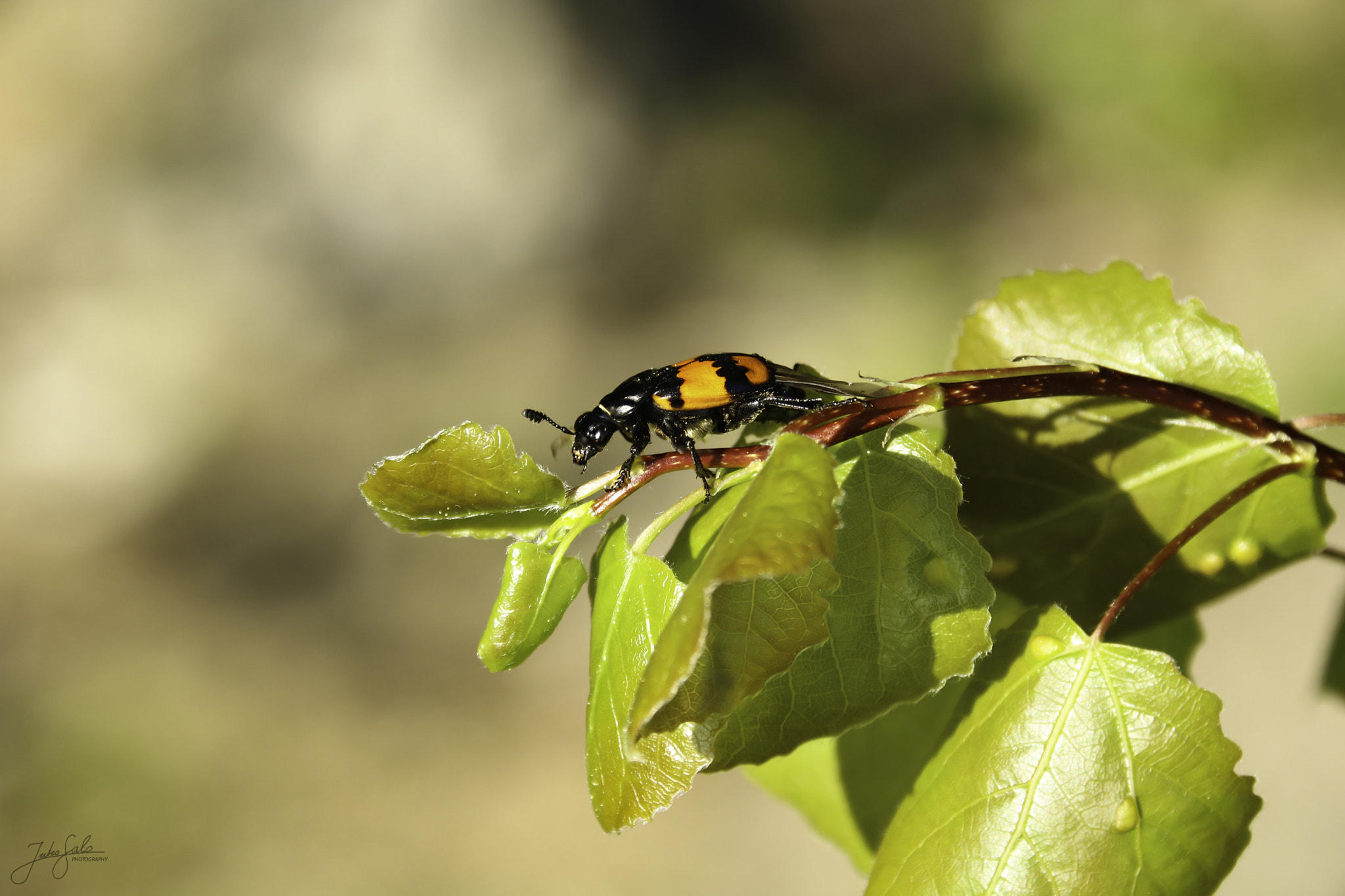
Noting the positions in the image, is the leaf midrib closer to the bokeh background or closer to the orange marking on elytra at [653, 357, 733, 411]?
the orange marking on elytra at [653, 357, 733, 411]

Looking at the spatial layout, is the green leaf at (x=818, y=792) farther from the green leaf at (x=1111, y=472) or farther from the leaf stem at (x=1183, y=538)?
the leaf stem at (x=1183, y=538)

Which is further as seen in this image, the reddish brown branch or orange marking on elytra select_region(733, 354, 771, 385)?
orange marking on elytra select_region(733, 354, 771, 385)

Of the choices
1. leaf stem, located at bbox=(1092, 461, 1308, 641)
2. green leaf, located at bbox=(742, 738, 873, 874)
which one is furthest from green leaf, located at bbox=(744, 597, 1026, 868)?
leaf stem, located at bbox=(1092, 461, 1308, 641)

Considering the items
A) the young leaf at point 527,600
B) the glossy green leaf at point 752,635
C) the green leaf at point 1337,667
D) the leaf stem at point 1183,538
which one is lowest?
the green leaf at point 1337,667

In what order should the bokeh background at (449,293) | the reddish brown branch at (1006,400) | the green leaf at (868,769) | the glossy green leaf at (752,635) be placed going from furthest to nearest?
the bokeh background at (449,293), the green leaf at (868,769), the reddish brown branch at (1006,400), the glossy green leaf at (752,635)

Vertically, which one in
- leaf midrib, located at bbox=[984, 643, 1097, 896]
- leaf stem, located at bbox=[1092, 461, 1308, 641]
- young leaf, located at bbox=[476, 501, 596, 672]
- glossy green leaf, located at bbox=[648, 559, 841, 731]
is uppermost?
young leaf, located at bbox=[476, 501, 596, 672]

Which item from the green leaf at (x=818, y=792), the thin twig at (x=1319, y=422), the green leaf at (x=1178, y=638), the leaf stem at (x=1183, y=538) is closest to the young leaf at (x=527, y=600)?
the leaf stem at (x=1183, y=538)

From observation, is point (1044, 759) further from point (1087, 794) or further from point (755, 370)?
point (755, 370)
